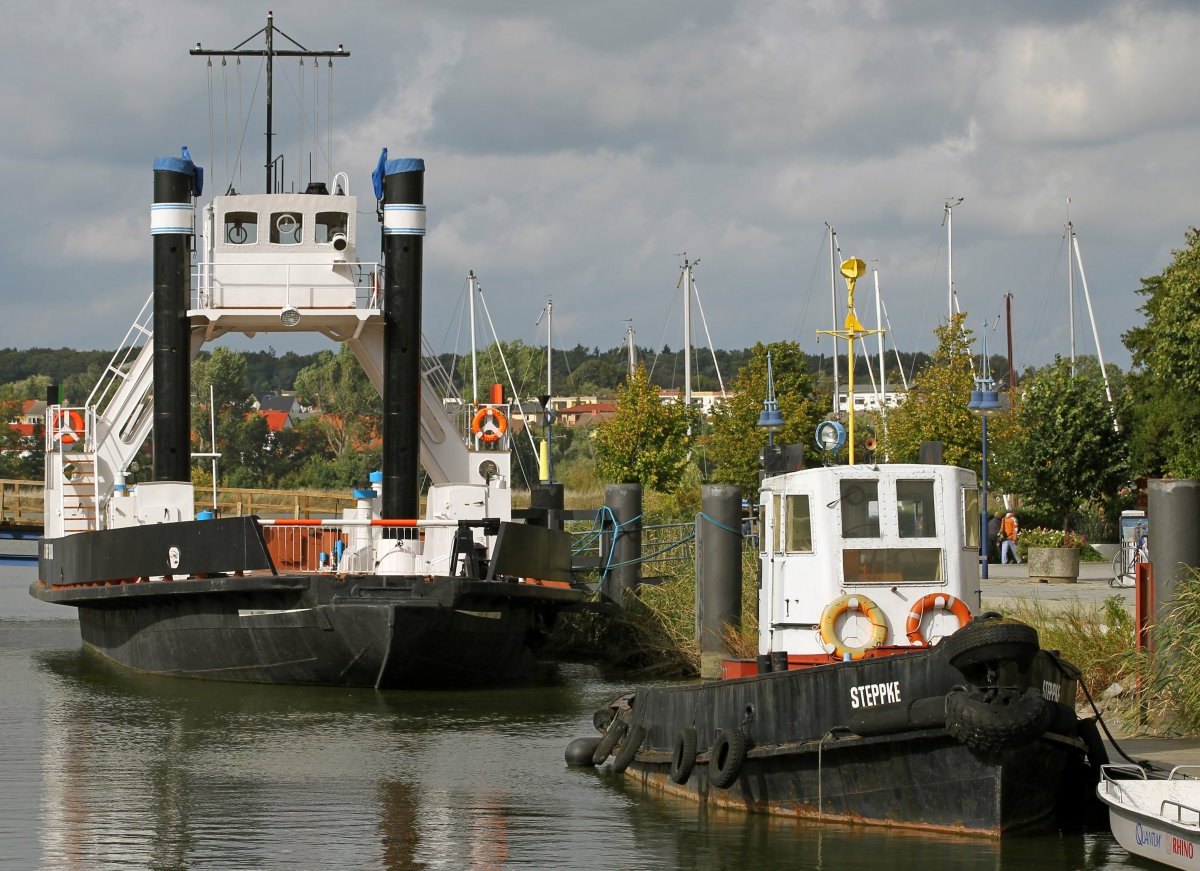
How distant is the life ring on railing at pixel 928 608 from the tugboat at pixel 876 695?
12 mm

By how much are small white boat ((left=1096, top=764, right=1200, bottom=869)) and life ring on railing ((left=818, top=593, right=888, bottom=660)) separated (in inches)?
86.7

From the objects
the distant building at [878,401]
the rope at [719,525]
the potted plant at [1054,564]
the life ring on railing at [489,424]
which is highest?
the distant building at [878,401]

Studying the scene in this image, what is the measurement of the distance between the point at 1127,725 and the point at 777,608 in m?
3.39

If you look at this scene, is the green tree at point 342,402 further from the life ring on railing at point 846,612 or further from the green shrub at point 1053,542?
the life ring on railing at point 846,612

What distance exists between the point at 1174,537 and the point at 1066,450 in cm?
2827

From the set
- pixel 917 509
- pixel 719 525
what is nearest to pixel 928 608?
pixel 917 509

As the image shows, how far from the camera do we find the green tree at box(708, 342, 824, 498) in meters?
47.3

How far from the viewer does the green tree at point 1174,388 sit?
3872cm

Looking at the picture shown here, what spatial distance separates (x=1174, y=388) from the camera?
4178 centimetres

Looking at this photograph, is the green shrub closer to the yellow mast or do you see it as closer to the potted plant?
the potted plant

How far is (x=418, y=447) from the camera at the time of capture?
72.3ft

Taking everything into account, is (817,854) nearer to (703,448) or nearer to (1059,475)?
(1059,475)

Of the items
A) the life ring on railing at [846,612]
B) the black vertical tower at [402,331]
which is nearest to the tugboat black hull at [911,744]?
the life ring on railing at [846,612]

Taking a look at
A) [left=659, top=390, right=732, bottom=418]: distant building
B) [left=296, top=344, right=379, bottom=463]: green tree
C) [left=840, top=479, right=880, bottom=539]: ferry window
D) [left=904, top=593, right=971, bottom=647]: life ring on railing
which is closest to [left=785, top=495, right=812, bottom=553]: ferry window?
[left=840, top=479, right=880, bottom=539]: ferry window
